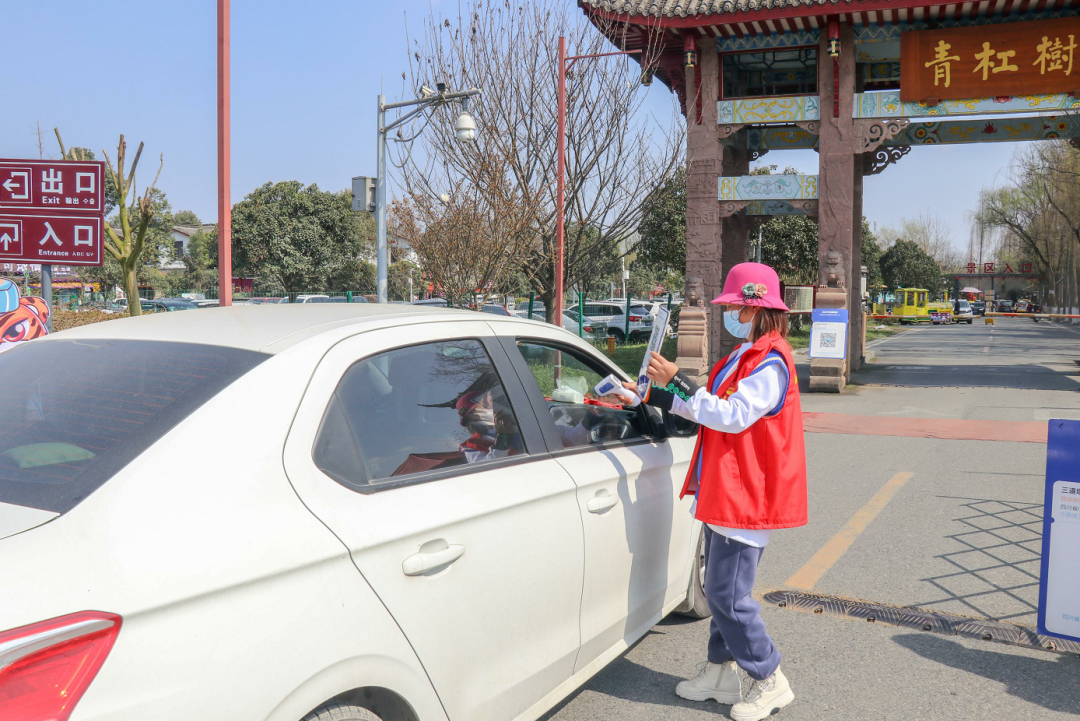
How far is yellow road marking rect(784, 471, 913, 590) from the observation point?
5.23 m

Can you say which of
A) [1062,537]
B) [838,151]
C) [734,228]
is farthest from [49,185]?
[734,228]

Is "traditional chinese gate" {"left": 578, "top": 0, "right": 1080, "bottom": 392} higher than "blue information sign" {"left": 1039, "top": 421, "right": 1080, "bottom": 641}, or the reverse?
"traditional chinese gate" {"left": 578, "top": 0, "right": 1080, "bottom": 392}

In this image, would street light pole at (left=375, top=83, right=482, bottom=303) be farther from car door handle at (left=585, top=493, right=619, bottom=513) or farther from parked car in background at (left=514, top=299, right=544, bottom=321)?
car door handle at (left=585, top=493, right=619, bottom=513)

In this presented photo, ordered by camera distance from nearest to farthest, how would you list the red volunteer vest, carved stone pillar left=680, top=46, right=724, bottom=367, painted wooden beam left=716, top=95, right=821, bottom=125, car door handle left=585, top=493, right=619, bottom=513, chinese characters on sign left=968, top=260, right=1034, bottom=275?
1. car door handle left=585, top=493, right=619, bottom=513
2. the red volunteer vest
3. painted wooden beam left=716, top=95, right=821, bottom=125
4. carved stone pillar left=680, top=46, right=724, bottom=367
5. chinese characters on sign left=968, top=260, right=1034, bottom=275

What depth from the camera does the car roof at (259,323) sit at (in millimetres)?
2479

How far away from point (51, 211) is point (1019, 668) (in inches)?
384

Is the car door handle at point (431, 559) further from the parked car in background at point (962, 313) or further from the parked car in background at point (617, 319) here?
the parked car in background at point (962, 313)

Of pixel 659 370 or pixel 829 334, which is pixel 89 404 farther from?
pixel 829 334

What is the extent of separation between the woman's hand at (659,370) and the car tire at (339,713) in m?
1.67

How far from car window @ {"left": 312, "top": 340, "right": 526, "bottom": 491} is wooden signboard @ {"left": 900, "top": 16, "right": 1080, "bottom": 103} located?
16.0 metres

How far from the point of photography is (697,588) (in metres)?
4.30

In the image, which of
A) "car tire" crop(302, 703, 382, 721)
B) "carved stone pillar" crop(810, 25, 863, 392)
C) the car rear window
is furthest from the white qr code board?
"car tire" crop(302, 703, 382, 721)

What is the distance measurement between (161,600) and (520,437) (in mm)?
1476

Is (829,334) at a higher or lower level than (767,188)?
lower
